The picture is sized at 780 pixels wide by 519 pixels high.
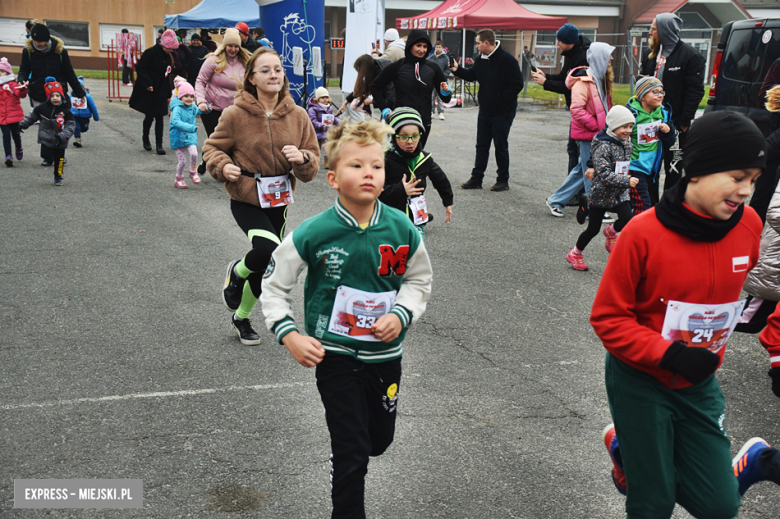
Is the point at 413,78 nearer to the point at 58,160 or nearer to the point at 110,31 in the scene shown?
the point at 58,160

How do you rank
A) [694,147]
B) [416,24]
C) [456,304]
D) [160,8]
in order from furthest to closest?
1. [160,8]
2. [416,24]
3. [456,304]
4. [694,147]

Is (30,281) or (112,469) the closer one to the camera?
(112,469)

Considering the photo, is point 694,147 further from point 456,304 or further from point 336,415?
point 456,304

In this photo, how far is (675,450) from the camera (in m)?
2.65

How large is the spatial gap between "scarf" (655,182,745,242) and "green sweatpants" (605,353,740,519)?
1.68ft

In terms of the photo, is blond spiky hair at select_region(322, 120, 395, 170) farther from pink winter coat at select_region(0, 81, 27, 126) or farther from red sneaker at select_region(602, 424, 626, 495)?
pink winter coat at select_region(0, 81, 27, 126)

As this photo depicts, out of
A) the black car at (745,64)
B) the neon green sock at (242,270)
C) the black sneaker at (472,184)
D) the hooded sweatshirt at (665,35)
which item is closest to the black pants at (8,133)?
the black sneaker at (472,184)

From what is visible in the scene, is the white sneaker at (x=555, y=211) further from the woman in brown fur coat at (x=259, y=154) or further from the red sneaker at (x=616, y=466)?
the red sneaker at (x=616, y=466)

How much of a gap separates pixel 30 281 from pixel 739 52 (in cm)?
847

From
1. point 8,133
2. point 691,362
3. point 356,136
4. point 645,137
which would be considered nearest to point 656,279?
point 691,362

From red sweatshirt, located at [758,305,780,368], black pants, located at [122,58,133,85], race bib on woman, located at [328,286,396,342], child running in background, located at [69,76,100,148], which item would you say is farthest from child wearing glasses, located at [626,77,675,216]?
black pants, located at [122,58,133,85]

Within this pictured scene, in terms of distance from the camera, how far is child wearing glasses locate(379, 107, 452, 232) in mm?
5328

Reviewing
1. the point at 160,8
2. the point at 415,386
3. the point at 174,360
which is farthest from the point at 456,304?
the point at 160,8

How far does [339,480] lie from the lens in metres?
2.74
